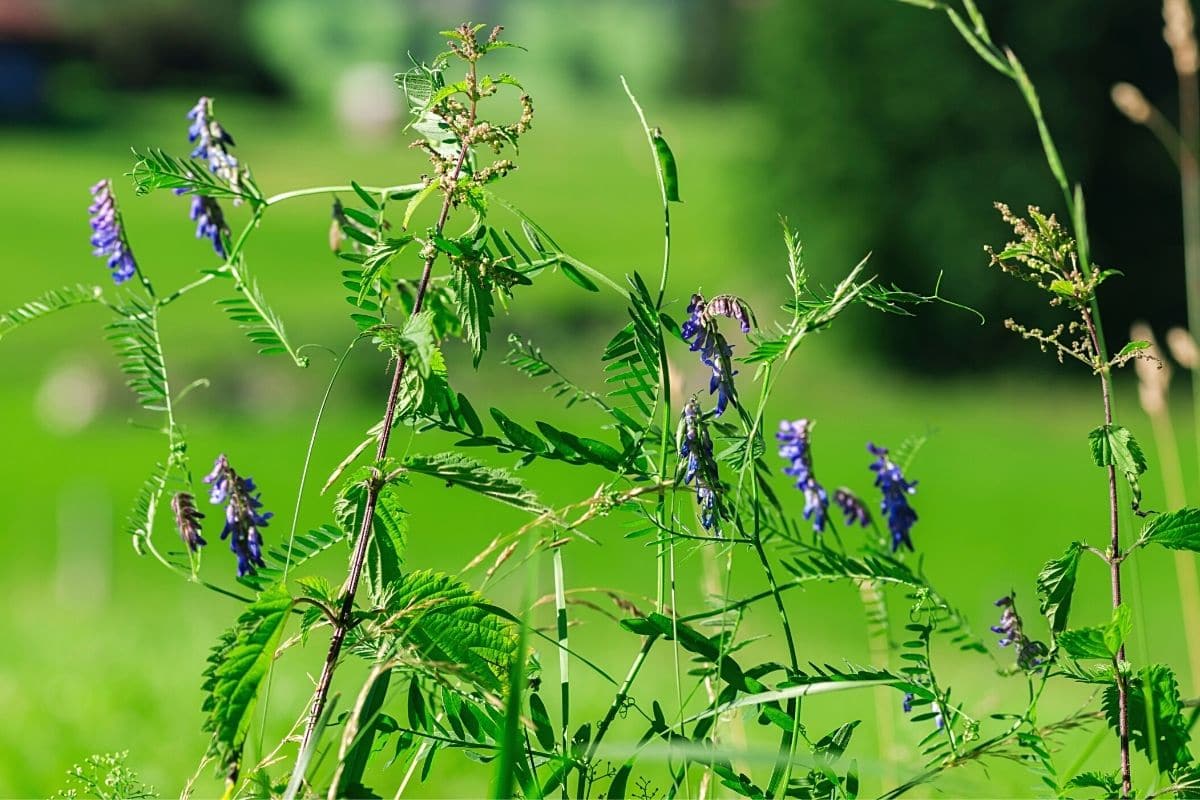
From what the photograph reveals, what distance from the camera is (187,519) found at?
1198mm

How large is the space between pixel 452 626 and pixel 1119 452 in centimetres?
53

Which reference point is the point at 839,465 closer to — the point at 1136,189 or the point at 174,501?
the point at 1136,189

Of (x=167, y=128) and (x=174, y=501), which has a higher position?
(x=167, y=128)

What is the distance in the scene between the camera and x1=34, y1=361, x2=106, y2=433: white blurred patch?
72.3ft

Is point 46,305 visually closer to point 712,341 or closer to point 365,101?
point 712,341

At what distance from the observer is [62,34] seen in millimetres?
51656

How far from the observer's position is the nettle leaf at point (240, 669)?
995 mm

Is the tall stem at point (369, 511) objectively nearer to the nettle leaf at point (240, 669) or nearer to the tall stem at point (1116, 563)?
the nettle leaf at point (240, 669)

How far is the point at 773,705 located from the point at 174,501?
1.73 feet

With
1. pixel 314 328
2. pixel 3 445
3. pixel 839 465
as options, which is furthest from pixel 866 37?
pixel 3 445

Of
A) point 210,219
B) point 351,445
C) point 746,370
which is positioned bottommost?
point 210,219

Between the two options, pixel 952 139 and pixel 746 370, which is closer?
pixel 746 370

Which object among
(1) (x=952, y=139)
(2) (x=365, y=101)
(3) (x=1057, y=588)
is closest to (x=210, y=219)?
(3) (x=1057, y=588)

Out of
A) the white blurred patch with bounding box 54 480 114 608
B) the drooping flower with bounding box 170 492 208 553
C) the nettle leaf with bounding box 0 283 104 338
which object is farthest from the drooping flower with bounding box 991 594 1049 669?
the white blurred patch with bounding box 54 480 114 608
